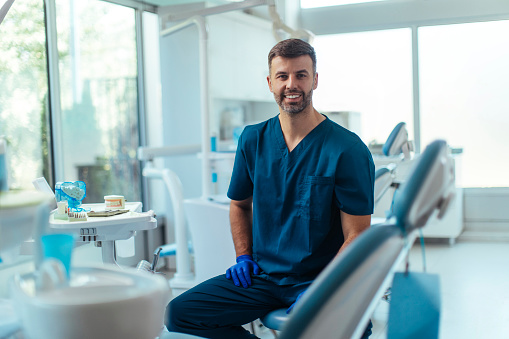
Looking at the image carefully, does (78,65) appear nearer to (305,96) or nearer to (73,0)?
(73,0)

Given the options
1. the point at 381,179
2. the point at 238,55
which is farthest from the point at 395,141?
the point at 238,55

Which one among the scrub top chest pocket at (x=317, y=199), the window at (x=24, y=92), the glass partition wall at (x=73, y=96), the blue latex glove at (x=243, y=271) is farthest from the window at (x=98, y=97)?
the scrub top chest pocket at (x=317, y=199)

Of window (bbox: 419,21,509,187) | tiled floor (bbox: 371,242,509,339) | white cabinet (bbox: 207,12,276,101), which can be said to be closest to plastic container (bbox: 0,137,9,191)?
tiled floor (bbox: 371,242,509,339)

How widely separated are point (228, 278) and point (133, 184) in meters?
2.31

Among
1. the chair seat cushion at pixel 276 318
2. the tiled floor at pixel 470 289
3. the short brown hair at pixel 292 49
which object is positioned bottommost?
the tiled floor at pixel 470 289

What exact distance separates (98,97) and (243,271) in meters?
2.20

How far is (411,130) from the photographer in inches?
185

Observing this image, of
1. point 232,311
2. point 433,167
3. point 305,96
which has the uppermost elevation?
point 305,96

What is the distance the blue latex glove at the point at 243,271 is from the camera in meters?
1.59

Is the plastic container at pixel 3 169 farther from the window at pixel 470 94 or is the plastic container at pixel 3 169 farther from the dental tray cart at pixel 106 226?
the window at pixel 470 94

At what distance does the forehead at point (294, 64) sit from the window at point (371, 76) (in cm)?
309

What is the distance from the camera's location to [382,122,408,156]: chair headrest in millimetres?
2404

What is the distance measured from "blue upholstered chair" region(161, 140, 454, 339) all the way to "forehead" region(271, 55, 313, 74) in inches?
33.7

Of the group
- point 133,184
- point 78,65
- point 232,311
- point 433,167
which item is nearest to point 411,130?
point 133,184
